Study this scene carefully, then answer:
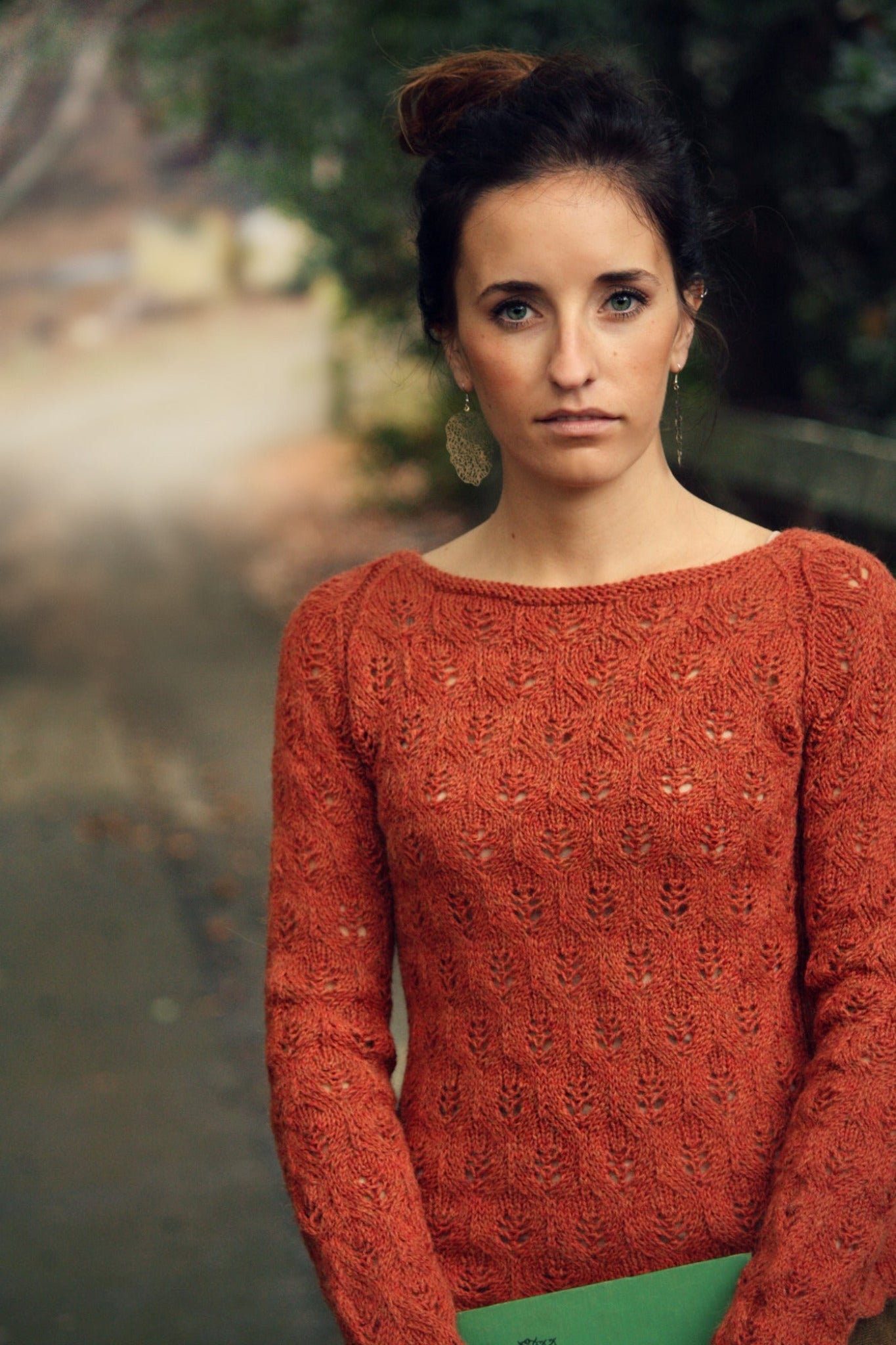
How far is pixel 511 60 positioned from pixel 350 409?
13.0m

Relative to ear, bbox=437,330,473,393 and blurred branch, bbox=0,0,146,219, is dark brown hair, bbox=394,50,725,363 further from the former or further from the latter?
blurred branch, bbox=0,0,146,219

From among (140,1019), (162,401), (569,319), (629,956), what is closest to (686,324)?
(569,319)

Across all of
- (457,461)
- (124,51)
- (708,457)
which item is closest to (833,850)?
(457,461)

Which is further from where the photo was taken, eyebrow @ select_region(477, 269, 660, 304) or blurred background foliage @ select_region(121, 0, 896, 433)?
blurred background foliage @ select_region(121, 0, 896, 433)

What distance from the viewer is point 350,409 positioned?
14656 mm

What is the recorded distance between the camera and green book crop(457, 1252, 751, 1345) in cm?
166

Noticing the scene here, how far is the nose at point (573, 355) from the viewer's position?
1.67 meters

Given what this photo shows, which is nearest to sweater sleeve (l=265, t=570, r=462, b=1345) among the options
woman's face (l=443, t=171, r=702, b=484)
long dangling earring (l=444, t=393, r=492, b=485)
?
long dangling earring (l=444, t=393, r=492, b=485)

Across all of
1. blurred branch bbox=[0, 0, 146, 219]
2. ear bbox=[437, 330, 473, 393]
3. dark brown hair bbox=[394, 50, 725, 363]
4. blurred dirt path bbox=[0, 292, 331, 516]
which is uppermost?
blurred branch bbox=[0, 0, 146, 219]

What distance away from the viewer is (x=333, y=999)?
1847mm

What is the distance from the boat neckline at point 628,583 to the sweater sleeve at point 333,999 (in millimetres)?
181

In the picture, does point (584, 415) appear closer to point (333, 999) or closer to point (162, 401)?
point (333, 999)

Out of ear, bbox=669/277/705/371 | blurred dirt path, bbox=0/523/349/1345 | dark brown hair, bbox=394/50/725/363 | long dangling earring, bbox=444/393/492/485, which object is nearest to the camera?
dark brown hair, bbox=394/50/725/363

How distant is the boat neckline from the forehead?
0.35 meters
